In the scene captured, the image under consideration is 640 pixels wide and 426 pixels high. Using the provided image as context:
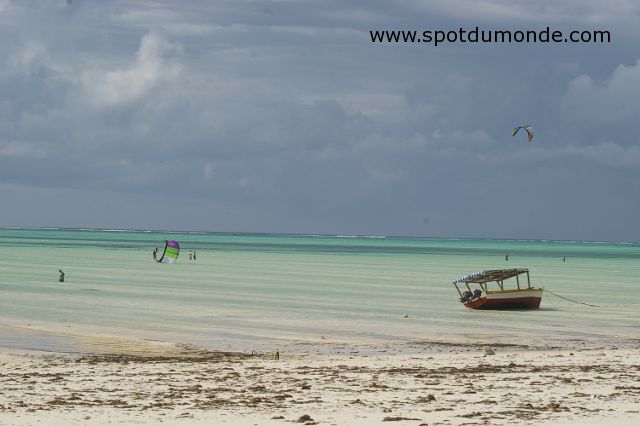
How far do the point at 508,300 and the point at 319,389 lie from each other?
30.1 m

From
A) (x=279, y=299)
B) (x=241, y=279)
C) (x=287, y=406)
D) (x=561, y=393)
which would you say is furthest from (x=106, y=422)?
(x=241, y=279)

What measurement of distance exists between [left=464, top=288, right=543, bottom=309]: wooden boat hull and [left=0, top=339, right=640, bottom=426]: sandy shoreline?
67.2 feet

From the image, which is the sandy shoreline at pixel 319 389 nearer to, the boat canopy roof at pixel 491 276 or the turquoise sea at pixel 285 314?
the turquoise sea at pixel 285 314

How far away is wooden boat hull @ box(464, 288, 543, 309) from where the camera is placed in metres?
46.6

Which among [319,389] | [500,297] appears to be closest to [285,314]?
[500,297]

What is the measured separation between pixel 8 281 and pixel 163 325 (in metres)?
30.3

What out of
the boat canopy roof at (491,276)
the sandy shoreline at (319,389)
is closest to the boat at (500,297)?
the boat canopy roof at (491,276)

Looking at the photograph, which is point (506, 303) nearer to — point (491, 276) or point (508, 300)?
point (508, 300)

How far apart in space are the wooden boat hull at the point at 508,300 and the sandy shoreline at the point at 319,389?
20.5 meters

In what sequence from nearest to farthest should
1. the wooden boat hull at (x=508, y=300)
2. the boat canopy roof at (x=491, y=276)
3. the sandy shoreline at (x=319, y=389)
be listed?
the sandy shoreline at (x=319, y=389), the wooden boat hull at (x=508, y=300), the boat canopy roof at (x=491, y=276)

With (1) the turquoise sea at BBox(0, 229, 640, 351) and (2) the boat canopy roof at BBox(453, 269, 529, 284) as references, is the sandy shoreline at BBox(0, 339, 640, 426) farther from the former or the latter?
(2) the boat canopy roof at BBox(453, 269, 529, 284)

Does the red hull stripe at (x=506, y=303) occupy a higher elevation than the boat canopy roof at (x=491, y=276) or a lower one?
lower

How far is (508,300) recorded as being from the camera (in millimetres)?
47094

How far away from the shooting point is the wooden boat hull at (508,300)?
4662cm
